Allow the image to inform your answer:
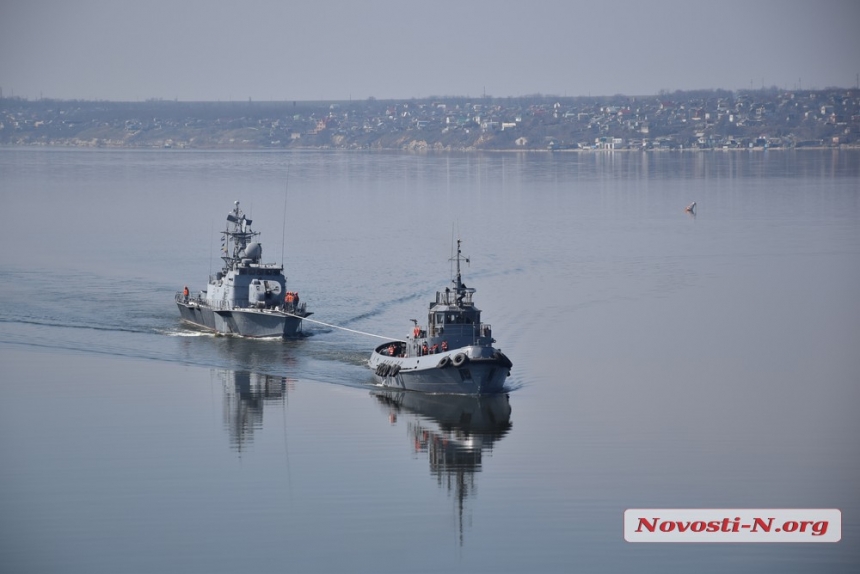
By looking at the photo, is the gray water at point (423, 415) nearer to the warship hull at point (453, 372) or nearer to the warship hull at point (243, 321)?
the warship hull at point (453, 372)

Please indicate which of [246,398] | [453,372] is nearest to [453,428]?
[453,372]

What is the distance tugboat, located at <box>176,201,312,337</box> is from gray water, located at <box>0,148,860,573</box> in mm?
1435

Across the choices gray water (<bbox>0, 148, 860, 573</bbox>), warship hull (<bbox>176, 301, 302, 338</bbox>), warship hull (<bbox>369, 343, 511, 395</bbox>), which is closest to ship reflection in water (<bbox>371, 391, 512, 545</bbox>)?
gray water (<bbox>0, 148, 860, 573</bbox>)

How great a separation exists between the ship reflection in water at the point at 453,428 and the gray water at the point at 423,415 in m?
0.16

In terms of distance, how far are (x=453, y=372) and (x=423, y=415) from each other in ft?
8.91

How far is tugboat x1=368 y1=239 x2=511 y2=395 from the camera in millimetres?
55469

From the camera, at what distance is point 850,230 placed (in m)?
119

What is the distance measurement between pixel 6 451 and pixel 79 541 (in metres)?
11.3

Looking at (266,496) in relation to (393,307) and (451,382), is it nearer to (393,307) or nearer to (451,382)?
(451,382)

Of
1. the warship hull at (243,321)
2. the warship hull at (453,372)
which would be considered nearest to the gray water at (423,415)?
the warship hull at (453,372)

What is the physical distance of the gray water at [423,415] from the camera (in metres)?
38.6

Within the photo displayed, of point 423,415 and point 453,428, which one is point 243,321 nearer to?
point 423,415

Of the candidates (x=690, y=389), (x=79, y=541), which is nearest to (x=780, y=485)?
(x=690, y=389)

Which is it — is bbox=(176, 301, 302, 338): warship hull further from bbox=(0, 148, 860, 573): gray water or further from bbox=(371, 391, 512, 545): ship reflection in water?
bbox=(371, 391, 512, 545): ship reflection in water
